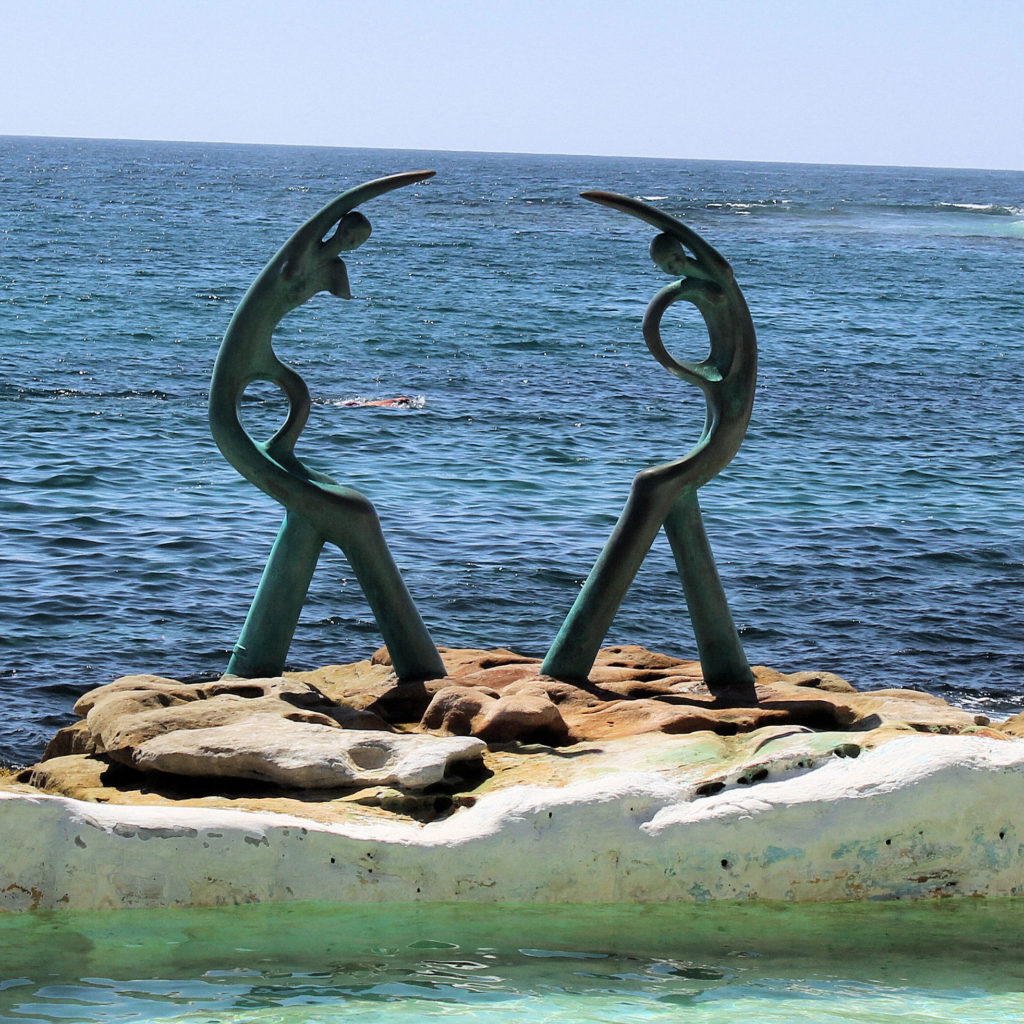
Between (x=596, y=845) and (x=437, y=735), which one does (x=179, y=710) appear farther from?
(x=596, y=845)

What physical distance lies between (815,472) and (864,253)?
32.7m

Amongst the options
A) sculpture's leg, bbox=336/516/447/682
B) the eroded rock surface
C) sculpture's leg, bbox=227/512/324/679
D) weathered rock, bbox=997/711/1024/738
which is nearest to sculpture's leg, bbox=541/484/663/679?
the eroded rock surface

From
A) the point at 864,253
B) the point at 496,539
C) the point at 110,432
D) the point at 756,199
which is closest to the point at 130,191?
the point at 756,199

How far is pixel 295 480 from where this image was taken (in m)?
7.76

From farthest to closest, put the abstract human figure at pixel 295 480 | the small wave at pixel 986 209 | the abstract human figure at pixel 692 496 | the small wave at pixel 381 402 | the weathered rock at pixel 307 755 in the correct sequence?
1. the small wave at pixel 986 209
2. the small wave at pixel 381 402
3. the abstract human figure at pixel 692 496
4. the abstract human figure at pixel 295 480
5. the weathered rock at pixel 307 755

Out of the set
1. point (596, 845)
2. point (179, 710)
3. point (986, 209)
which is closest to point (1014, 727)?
point (596, 845)

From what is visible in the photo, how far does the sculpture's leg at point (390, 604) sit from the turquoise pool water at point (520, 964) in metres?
2.40

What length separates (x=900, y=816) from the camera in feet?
19.1

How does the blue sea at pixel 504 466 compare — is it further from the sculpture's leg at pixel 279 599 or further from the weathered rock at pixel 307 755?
the weathered rock at pixel 307 755

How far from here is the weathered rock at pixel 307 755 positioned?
240 inches

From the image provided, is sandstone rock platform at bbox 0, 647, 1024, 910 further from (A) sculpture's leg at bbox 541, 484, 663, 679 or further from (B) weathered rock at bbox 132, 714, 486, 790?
(A) sculpture's leg at bbox 541, 484, 663, 679

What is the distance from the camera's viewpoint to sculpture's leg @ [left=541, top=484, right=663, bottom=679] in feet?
25.7

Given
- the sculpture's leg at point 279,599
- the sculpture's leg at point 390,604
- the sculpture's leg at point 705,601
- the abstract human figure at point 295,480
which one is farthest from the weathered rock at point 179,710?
the sculpture's leg at point 705,601

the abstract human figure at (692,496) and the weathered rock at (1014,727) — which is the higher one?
the abstract human figure at (692,496)
